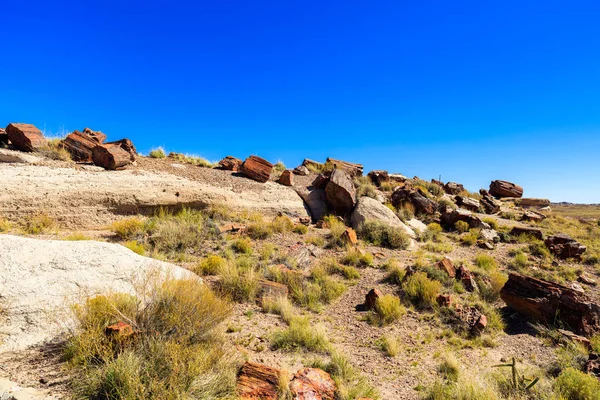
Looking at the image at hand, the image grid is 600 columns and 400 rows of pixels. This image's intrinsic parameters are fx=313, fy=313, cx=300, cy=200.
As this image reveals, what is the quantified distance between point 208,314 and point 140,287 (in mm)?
1208

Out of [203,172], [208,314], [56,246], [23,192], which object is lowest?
[208,314]

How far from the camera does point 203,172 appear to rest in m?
15.5

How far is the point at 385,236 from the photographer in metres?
12.6

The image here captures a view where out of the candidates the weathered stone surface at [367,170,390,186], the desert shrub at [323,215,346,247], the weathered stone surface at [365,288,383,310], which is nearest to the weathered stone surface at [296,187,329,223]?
the desert shrub at [323,215,346,247]

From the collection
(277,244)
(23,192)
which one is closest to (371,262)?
(277,244)

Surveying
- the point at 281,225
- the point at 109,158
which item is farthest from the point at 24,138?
the point at 281,225

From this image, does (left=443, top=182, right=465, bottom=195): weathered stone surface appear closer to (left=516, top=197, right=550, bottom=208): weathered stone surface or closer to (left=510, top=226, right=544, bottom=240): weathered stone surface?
(left=516, top=197, right=550, bottom=208): weathered stone surface

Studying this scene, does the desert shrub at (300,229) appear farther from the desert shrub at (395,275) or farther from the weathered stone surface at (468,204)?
the weathered stone surface at (468,204)

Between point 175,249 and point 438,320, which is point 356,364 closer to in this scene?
point 438,320

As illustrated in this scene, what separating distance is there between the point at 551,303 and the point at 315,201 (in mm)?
10762

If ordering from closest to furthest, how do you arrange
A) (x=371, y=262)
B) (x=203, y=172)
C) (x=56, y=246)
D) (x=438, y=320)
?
1. (x=56, y=246)
2. (x=438, y=320)
3. (x=371, y=262)
4. (x=203, y=172)

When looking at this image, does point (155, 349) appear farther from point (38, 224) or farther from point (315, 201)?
point (315, 201)

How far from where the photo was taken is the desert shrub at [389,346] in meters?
5.61

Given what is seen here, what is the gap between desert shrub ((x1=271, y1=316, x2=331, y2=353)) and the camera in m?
5.43
